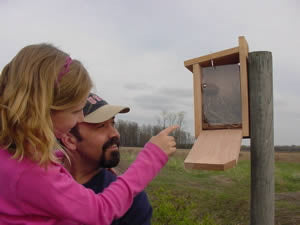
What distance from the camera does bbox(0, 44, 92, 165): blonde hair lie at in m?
1.32

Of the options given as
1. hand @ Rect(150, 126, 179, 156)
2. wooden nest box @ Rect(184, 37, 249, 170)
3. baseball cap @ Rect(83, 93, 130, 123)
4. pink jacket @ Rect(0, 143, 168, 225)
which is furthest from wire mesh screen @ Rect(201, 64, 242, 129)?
pink jacket @ Rect(0, 143, 168, 225)

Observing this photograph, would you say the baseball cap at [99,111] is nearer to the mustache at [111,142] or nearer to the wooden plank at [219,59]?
the mustache at [111,142]

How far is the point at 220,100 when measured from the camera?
92.0 inches

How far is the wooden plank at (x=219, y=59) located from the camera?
2138mm

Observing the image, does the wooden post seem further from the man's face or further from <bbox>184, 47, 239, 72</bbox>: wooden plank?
the man's face

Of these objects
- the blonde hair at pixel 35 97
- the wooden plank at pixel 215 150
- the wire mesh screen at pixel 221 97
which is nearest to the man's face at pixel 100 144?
the wooden plank at pixel 215 150

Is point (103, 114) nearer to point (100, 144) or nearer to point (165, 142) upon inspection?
point (100, 144)

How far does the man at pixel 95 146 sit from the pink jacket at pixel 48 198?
476mm

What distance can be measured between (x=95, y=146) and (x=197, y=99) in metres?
0.77

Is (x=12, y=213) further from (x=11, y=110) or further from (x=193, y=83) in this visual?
(x=193, y=83)

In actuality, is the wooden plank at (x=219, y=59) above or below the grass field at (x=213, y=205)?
above

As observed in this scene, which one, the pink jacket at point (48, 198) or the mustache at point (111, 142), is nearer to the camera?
the pink jacket at point (48, 198)

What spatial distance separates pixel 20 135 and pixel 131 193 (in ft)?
1.72

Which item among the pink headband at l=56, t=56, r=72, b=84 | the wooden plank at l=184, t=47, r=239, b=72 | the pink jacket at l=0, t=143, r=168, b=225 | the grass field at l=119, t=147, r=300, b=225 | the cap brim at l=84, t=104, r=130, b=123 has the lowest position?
the grass field at l=119, t=147, r=300, b=225
